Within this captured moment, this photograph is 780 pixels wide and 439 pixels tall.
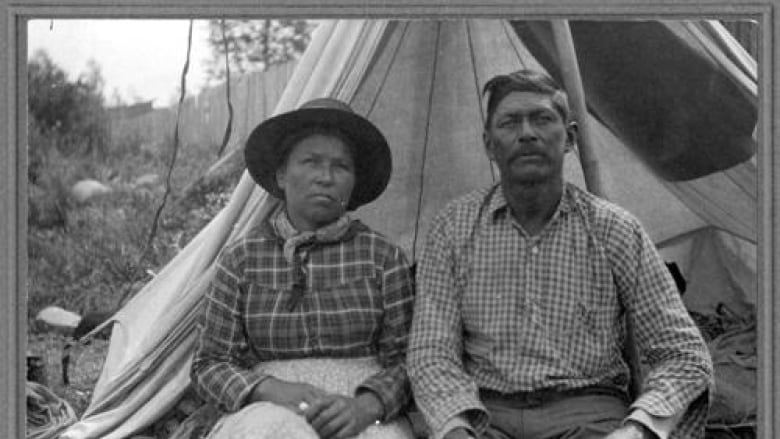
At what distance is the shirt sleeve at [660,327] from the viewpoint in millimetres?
3027

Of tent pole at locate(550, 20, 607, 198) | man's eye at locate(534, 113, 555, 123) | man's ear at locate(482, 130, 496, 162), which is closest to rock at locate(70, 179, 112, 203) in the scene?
man's ear at locate(482, 130, 496, 162)

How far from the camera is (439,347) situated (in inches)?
121

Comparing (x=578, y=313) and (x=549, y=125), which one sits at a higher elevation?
(x=549, y=125)

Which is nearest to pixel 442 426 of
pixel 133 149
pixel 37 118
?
pixel 133 149

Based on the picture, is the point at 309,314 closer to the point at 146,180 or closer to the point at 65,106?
the point at 146,180

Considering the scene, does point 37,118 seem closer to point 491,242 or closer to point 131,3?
point 131,3

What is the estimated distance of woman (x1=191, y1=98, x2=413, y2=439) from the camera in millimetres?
3078

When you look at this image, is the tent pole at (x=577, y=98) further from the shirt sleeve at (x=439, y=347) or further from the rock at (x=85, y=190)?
the rock at (x=85, y=190)

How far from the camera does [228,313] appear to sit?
3135 mm

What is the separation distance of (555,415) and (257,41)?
1.31 meters

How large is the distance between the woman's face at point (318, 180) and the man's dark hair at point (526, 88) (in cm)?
41

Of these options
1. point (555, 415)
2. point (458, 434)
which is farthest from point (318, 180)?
point (555, 415)
